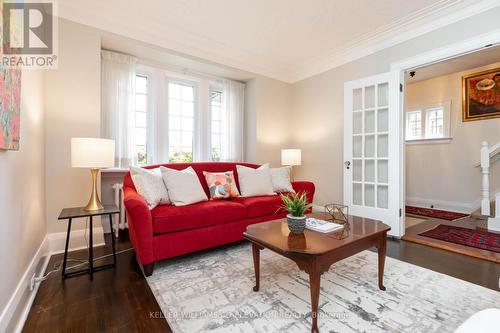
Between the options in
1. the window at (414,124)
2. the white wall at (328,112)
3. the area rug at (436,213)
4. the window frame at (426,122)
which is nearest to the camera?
the white wall at (328,112)

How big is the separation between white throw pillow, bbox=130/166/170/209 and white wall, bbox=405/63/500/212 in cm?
487

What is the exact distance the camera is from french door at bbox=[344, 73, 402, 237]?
301cm

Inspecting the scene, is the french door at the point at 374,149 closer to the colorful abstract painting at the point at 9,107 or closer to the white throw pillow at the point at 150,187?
the white throw pillow at the point at 150,187

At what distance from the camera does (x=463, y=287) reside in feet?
5.82

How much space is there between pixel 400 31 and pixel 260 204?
284 cm

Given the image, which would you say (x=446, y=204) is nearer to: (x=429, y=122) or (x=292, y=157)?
(x=429, y=122)

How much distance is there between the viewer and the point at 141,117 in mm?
3400

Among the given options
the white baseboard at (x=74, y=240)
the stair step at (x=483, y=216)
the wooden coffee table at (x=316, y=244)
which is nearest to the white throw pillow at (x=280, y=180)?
the wooden coffee table at (x=316, y=244)

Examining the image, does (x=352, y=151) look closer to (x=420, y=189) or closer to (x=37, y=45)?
(x=420, y=189)

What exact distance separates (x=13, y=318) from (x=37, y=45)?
2.31 metres

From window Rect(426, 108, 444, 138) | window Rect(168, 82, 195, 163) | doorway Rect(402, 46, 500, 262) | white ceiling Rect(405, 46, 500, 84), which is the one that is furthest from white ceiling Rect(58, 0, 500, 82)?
window Rect(426, 108, 444, 138)

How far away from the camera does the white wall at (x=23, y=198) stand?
1.33 metres

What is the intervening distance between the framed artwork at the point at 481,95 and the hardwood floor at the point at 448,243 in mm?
1868

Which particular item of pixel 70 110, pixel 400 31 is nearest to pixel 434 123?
pixel 400 31
